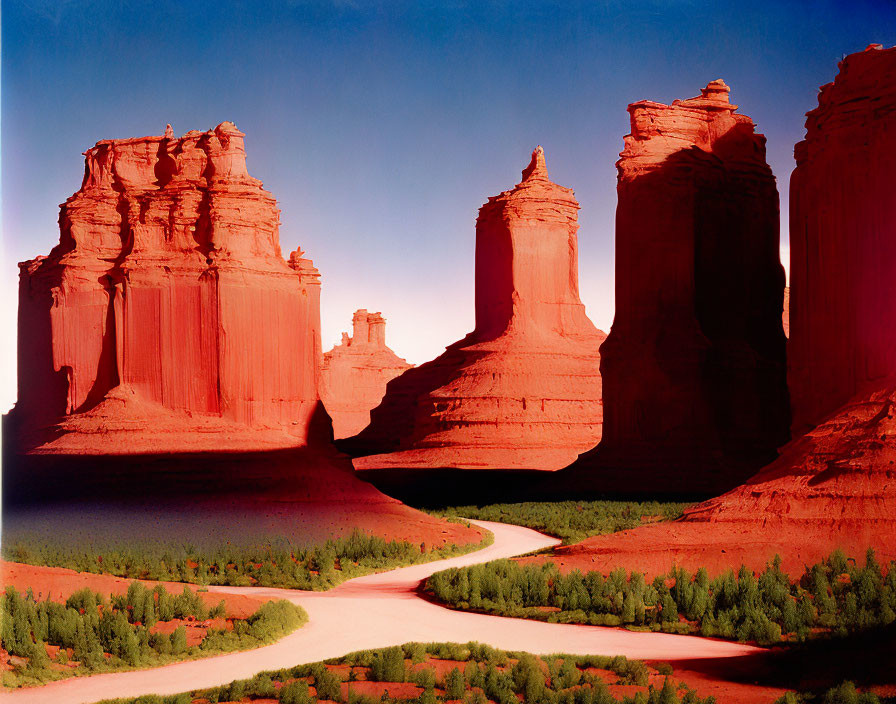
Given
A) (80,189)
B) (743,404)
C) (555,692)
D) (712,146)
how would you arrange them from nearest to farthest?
(555,692), (80,189), (743,404), (712,146)

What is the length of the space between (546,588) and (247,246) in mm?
18079

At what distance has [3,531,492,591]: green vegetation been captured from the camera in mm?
26219

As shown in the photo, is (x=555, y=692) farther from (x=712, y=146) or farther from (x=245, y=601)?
Result: (x=712, y=146)

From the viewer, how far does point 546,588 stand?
73.1 feet

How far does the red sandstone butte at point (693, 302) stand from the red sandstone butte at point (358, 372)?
4500 cm

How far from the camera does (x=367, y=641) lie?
728 inches

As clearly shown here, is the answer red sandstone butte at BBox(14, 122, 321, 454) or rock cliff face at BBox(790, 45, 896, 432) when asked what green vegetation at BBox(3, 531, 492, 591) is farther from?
rock cliff face at BBox(790, 45, 896, 432)

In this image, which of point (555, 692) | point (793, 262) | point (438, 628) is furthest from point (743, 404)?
point (555, 692)

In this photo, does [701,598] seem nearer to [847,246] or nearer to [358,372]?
[847,246]

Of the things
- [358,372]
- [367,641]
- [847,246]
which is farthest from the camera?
[358,372]

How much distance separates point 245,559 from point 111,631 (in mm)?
10718

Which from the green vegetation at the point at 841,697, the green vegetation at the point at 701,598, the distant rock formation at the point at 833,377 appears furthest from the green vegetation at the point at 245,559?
the green vegetation at the point at 841,697

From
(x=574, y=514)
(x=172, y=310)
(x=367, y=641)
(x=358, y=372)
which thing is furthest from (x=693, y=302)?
(x=358, y=372)

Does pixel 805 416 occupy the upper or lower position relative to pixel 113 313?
lower
